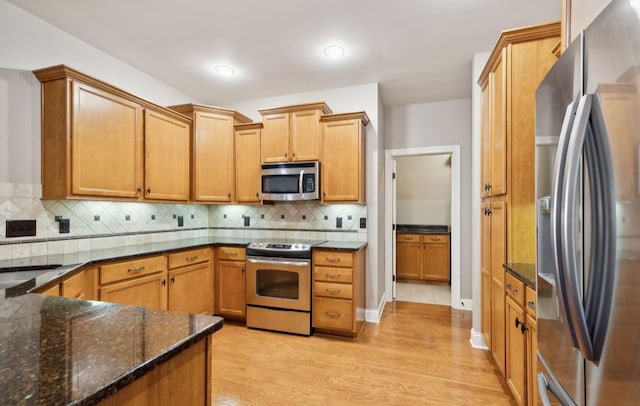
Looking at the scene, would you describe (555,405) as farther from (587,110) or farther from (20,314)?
(20,314)

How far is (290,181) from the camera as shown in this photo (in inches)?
126

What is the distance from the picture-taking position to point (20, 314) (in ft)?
2.92

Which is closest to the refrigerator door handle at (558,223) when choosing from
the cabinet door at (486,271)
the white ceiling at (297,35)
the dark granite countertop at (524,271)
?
Result: the dark granite countertop at (524,271)

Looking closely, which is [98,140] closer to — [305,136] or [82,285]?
[82,285]

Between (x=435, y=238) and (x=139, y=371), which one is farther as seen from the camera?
(x=435, y=238)

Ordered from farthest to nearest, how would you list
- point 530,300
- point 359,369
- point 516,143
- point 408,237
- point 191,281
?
point 408,237, point 191,281, point 359,369, point 516,143, point 530,300

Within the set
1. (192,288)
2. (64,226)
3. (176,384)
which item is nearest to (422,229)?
(192,288)

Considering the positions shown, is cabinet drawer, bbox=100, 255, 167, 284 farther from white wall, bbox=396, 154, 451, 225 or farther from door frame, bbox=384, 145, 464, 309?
white wall, bbox=396, 154, 451, 225

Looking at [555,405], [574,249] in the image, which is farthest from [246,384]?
[574,249]

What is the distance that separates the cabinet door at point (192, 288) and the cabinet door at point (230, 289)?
0.08 metres

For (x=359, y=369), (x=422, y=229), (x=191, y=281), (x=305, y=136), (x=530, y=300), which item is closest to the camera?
(x=530, y=300)

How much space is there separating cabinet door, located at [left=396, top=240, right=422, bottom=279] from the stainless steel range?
259cm

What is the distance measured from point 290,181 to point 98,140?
1.74 meters

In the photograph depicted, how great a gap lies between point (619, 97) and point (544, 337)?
0.86 meters
